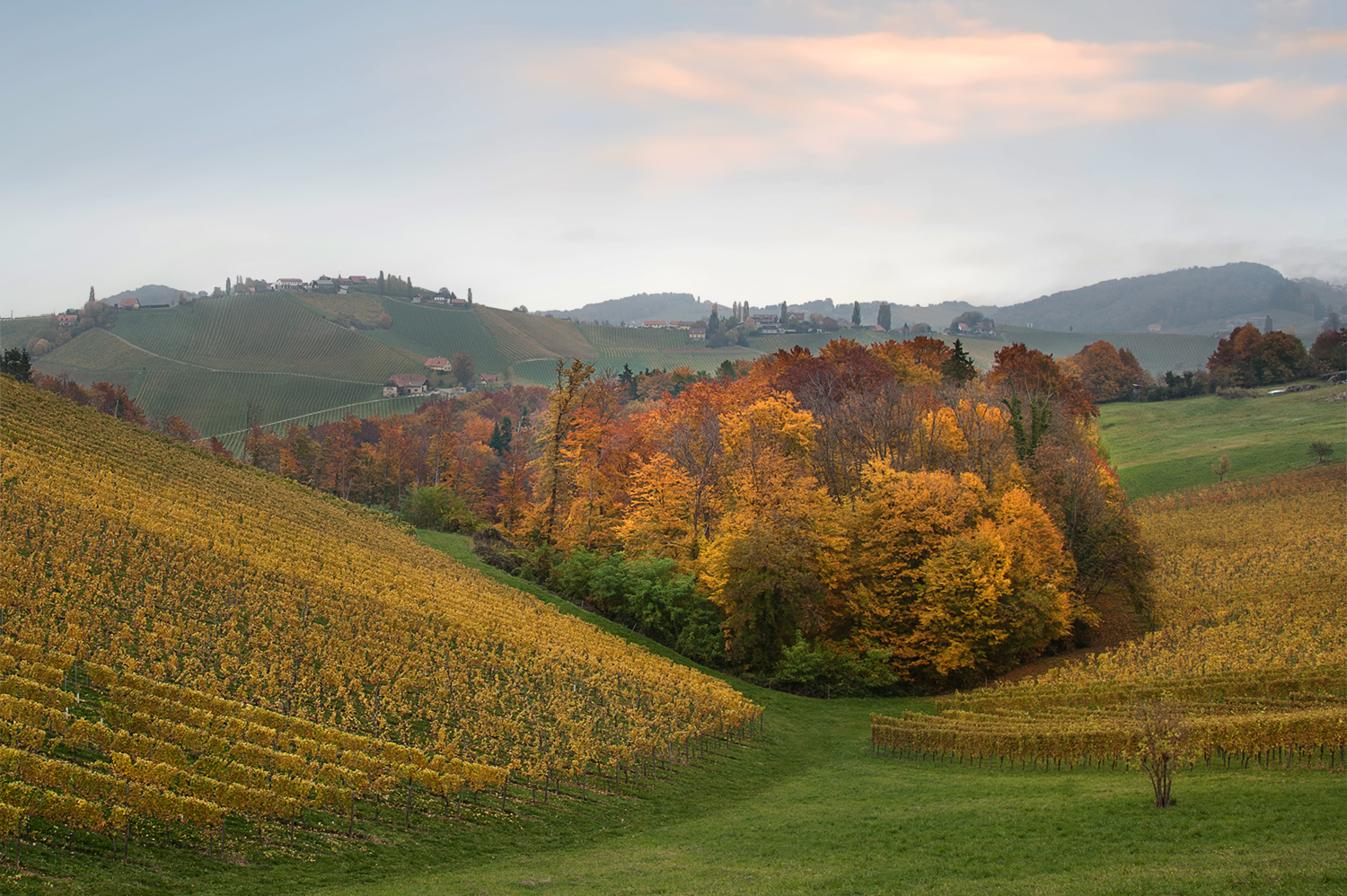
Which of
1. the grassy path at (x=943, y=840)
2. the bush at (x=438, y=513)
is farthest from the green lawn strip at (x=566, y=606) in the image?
the grassy path at (x=943, y=840)

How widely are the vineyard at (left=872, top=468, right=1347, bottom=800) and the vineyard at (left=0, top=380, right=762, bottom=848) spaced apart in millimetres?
9853

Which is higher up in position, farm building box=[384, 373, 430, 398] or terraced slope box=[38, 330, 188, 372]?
terraced slope box=[38, 330, 188, 372]

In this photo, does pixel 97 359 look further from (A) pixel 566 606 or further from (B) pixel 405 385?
(A) pixel 566 606

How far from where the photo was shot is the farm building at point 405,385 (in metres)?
168

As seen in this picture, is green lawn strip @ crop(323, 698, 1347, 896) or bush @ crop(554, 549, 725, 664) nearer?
green lawn strip @ crop(323, 698, 1347, 896)

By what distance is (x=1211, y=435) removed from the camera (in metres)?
100

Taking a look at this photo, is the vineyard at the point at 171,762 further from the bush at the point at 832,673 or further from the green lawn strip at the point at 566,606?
the bush at the point at 832,673

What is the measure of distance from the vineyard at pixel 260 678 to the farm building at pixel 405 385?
123063 millimetres

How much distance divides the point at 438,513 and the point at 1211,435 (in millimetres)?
84800

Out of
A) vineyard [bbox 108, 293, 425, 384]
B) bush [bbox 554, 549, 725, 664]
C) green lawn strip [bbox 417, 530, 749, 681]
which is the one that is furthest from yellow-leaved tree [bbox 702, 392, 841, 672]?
vineyard [bbox 108, 293, 425, 384]

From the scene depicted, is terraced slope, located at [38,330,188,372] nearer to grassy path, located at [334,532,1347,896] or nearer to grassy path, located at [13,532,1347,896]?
grassy path, located at [13,532,1347,896]

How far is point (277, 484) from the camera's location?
60625mm

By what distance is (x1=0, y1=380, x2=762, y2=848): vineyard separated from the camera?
16.5 m

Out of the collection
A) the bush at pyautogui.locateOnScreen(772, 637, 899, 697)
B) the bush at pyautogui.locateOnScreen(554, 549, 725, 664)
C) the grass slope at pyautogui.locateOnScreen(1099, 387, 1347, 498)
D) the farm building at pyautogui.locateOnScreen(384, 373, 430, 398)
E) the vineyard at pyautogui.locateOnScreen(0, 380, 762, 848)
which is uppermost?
the farm building at pyautogui.locateOnScreen(384, 373, 430, 398)
